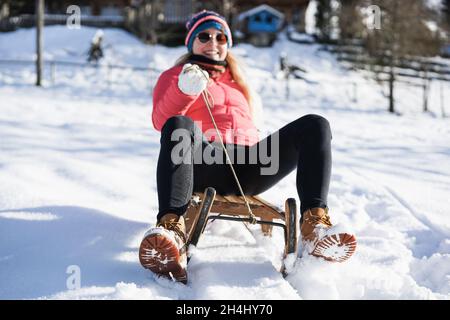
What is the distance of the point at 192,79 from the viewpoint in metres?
1.73

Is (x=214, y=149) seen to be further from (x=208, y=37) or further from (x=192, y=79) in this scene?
(x=208, y=37)

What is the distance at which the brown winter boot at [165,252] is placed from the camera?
53.0 inches

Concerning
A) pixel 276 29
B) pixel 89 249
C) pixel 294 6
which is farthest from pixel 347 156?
pixel 294 6

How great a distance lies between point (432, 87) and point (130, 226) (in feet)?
56.9

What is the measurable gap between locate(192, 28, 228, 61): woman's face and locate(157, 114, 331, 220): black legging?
57cm

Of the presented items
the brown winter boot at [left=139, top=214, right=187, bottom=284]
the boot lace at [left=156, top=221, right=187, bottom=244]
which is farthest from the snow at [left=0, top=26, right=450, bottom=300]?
the boot lace at [left=156, top=221, right=187, bottom=244]

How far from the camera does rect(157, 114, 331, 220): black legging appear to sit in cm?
156

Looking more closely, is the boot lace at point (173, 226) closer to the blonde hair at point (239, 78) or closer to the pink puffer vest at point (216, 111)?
the pink puffer vest at point (216, 111)

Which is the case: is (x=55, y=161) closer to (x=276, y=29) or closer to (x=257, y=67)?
(x=257, y=67)

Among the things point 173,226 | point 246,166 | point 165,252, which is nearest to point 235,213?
point 246,166

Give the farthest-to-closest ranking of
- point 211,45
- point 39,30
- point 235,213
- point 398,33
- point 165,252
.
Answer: point 398,33
point 39,30
point 211,45
point 235,213
point 165,252

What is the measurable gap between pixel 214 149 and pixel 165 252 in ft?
2.00

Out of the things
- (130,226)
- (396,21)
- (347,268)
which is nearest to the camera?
(347,268)

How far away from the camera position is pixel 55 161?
2.96 meters
